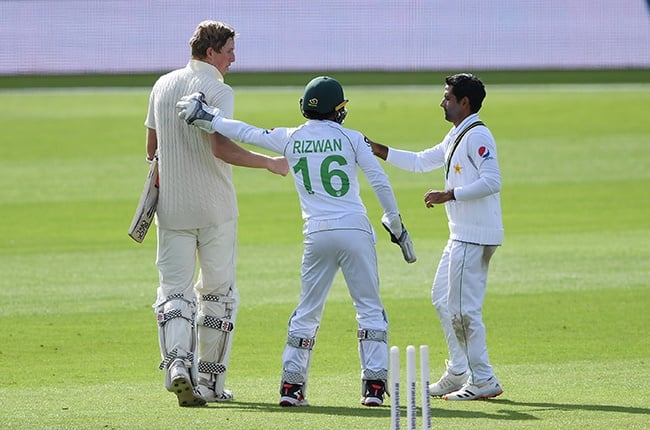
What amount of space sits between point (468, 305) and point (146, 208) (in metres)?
2.03

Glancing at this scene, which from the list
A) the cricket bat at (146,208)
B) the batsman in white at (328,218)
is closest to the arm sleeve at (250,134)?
the batsman in white at (328,218)

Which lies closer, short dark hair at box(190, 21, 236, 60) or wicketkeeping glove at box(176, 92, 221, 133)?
wicketkeeping glove at box(176, 92, 221, 133)

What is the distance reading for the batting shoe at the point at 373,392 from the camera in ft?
24.6

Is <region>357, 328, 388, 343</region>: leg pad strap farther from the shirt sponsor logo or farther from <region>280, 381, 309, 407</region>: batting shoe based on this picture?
the shirt sponsor logo

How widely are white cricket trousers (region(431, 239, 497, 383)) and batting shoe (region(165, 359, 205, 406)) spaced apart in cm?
159

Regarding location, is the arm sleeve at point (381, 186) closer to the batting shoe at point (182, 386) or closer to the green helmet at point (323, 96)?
the green helmet at point (323, 96)

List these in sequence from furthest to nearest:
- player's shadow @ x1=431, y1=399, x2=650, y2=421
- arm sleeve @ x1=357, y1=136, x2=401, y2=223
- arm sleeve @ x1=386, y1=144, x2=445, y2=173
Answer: arm sleeve @ x1=386, y1=144, x2=445, y2=173
arm sleeve @ x1=357, y1=136, x2=401, y2=223
player's shadow @ x1=431, y1=399, x2=650, y2=421

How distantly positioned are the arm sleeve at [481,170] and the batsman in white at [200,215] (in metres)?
1.13

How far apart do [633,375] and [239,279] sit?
5345 mm

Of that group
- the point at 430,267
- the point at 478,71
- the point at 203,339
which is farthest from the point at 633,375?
the point at 478,71

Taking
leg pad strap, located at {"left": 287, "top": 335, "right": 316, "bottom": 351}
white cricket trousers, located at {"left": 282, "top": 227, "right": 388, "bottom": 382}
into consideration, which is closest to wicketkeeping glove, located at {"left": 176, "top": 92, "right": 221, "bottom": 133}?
white cricket trousers, located at {"left": 282, "top": 227, "right": 388, "bottom": 382}

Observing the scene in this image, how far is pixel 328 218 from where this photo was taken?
7555 mm

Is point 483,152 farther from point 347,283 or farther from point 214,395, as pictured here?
point 214,395

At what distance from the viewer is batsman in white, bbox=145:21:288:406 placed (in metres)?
7.80
